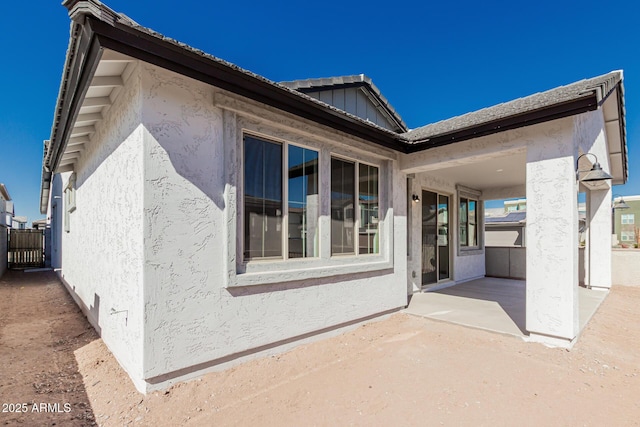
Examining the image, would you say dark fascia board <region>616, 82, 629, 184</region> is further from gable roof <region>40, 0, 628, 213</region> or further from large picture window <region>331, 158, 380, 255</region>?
large picture window <region>331, 158, 380, 255</region>

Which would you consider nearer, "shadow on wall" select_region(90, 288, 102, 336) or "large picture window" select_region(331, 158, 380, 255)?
"shadow on wall" select_region(90, 288, 102, 336)

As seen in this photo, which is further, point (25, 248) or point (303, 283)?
point (25, 248)

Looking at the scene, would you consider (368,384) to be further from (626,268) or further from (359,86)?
(626,268)

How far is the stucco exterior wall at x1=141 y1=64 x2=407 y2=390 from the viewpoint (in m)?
3.23

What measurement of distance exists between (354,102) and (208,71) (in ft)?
21.3

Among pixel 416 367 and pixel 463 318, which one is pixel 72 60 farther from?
pixel 463 318

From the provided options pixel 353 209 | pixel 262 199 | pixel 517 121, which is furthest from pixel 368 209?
pixel 517 121

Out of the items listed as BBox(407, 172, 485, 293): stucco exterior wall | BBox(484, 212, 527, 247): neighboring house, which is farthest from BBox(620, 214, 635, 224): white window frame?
BBox(407, 172, 485, 293): stucco exterior wall

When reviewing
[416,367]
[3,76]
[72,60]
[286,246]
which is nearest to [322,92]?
[286,246]

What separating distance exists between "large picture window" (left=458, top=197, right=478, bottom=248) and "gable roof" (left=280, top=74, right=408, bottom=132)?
346 cm

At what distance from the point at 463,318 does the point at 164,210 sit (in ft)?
18.2

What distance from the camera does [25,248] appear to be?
15.4m

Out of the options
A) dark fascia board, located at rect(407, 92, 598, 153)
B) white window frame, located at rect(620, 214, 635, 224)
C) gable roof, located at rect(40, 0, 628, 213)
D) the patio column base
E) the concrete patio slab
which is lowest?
the concrete patio slab

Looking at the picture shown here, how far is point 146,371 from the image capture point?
10.2 ft
